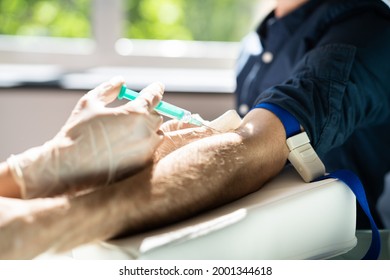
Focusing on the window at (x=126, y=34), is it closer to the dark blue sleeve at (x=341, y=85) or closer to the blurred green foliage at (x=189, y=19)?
the blurred green foliage at (x=189, y=19)

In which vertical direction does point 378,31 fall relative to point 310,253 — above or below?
above

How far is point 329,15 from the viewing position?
3.73ft

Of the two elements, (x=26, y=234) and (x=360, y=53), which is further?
(x=360, y=53)

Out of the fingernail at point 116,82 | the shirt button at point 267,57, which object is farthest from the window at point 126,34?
the fingernail at point 116,82

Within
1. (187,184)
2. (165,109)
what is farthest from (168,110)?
(187,184)

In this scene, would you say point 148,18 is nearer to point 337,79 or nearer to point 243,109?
point 243,109

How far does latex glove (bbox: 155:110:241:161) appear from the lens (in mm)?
833

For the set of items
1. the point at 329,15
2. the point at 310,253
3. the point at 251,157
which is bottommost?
the point at 310,253

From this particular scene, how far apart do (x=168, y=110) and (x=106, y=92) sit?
11 centimetres

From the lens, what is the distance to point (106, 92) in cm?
75

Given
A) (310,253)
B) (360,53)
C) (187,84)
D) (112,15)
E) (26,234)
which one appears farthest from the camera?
(112,15)

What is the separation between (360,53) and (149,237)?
0.60 metres

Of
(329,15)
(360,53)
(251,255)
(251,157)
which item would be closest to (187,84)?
(329,15)
